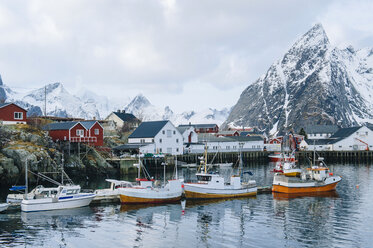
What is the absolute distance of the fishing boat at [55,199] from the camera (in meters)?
32.9

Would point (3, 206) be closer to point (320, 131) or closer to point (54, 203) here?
point (54, 203)

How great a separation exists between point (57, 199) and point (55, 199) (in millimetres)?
183

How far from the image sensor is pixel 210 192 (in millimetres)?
39719

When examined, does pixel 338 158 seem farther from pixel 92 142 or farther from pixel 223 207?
pixel 223 207

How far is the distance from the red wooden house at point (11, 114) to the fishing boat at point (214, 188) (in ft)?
134

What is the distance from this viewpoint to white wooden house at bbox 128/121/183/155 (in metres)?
80.4

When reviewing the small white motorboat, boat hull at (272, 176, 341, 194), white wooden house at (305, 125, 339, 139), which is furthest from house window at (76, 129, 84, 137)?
white wooden house at (305, 125, 339, 139)

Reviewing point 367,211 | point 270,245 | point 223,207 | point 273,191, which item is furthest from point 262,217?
point 273,191

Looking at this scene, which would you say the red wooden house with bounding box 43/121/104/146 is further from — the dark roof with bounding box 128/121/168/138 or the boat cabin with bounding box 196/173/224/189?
the boat cabin with bounding box 196/173/224/189

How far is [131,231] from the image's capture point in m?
27.0

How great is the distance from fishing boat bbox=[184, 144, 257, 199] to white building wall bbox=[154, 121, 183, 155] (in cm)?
4132

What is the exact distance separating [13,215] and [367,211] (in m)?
32.0

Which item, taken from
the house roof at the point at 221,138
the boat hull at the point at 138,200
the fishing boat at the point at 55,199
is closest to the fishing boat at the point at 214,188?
the boat hull at the point at 138,200

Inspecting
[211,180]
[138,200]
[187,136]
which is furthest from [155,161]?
[138,200]
